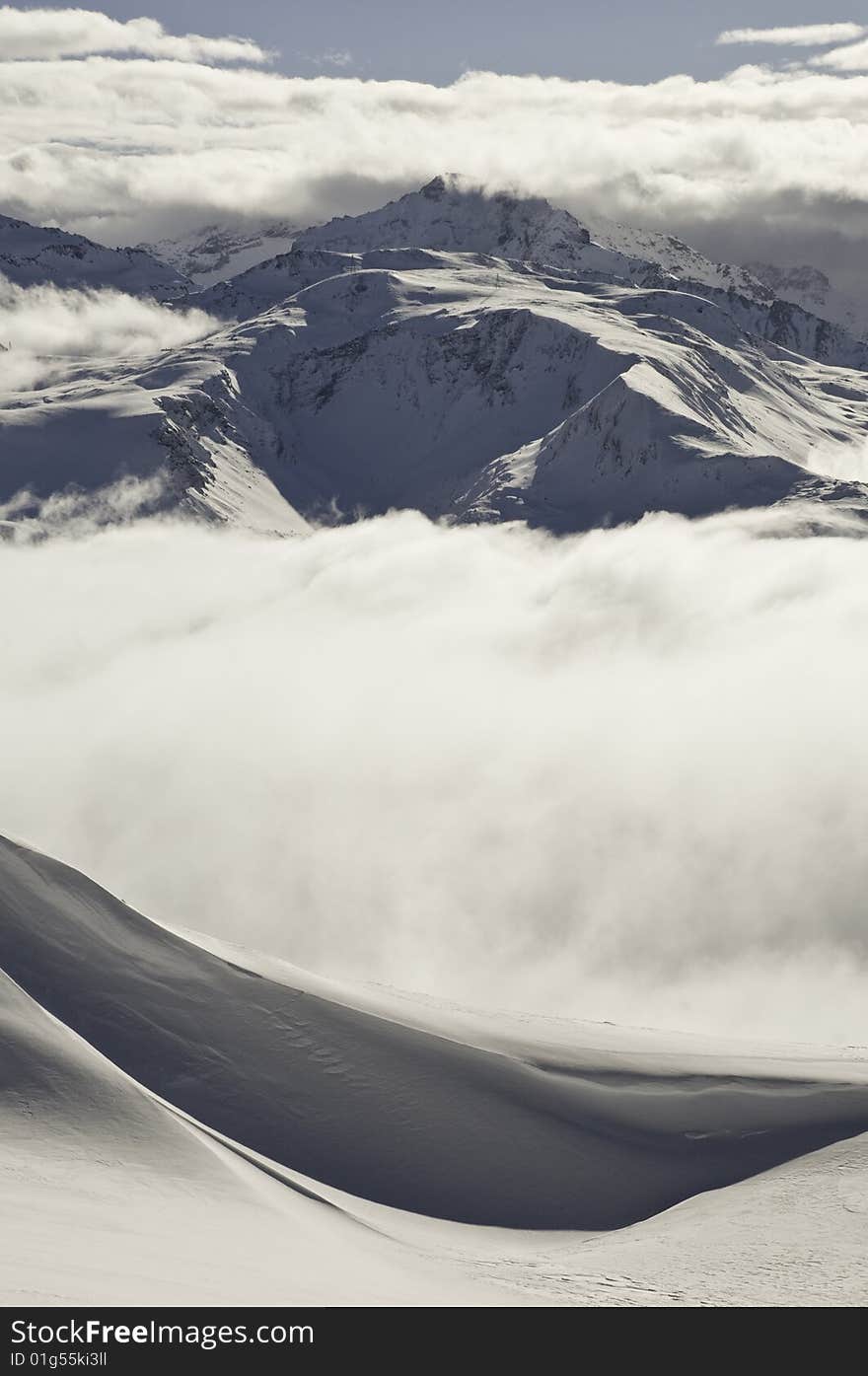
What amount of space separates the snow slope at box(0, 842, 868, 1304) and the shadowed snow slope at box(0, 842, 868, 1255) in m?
0.14

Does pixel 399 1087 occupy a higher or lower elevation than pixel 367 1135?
higher

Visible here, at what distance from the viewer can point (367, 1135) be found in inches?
2682

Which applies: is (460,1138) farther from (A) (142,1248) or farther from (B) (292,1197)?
(A) (142,1248)

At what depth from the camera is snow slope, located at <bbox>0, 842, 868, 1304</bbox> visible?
51531 mm

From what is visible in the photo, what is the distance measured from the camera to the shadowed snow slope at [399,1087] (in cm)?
6719

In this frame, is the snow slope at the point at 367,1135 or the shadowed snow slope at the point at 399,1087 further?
the shadowed snow slope at the point at 399,1087

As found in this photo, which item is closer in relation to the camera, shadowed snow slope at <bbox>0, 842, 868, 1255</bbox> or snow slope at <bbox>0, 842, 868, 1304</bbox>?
snow slope at <bbox>0, 842, 868, 1304</bbox>

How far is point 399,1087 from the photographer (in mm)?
71000

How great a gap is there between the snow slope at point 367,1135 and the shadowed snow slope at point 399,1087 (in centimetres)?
14

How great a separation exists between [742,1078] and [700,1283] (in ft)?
81.5

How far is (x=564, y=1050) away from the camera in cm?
7819

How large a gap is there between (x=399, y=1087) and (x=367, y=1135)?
361cm

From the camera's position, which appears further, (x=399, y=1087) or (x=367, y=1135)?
(x=399, y=1087)

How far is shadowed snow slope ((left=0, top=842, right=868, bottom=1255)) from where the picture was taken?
67188 millimetres
